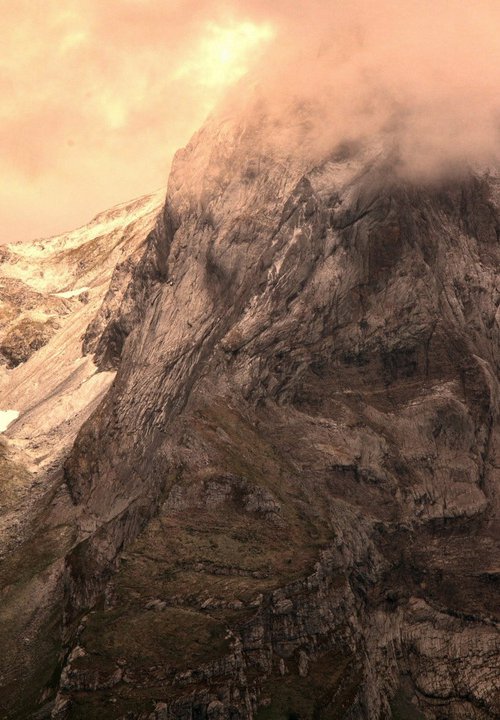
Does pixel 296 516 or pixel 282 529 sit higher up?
pixel 282 529

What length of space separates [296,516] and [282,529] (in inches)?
157

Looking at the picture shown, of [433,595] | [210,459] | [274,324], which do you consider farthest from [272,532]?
[274,324]

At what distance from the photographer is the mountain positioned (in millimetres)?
148250

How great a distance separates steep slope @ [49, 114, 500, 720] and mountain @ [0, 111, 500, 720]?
11.5 inches

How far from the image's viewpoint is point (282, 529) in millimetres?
168750

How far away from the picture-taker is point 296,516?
17188 centimetres

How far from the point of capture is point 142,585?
159 meters

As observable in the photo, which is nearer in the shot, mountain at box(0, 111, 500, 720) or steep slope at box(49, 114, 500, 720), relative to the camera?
steep slope at box(49, 114, 500, 720)

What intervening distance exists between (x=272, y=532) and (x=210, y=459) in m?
14.8

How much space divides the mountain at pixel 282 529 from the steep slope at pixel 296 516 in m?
0.29

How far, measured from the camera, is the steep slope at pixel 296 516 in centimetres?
14812

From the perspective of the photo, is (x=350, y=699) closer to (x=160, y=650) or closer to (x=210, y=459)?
(x=160, y=650)

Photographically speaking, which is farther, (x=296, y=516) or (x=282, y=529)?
(x=296, y=516)

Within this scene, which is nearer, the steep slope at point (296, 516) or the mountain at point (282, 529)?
the steep slope at point (296, 516)
